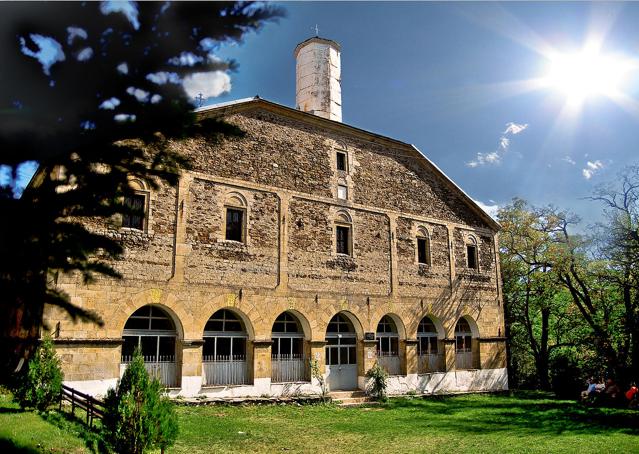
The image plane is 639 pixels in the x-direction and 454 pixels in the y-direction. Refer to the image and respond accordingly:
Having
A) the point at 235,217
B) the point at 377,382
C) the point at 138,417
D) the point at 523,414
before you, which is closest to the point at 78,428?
the point at 138,417

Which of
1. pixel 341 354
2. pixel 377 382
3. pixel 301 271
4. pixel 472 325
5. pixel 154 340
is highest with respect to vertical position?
pixel 301 271

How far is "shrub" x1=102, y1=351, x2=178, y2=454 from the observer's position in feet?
28.2

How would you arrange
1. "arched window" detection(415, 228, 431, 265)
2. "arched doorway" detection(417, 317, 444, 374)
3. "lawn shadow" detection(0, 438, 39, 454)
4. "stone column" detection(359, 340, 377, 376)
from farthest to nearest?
"arched window" detection(415, 228, 431, 265)
"arched doorway" detection(417, 317, 444, 374)
"stone column" detection(359, 340, 377, 376)
"lawn shadow" detection(0, 438, 39, 454)

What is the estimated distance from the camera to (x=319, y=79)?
2411cm

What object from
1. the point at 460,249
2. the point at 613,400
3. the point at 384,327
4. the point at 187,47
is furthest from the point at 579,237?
the point at 187,47

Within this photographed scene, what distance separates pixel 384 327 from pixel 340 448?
10.3 m

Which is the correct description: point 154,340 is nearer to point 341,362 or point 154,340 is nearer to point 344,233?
point 341,362

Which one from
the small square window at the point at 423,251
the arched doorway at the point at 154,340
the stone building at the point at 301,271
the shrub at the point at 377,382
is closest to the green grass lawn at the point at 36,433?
the stone building at the point at 301,271

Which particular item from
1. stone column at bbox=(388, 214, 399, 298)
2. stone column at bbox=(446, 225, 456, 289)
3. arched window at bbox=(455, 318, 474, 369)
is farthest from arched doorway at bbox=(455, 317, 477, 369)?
stone column at bbox=(388, 214, 399, 298)

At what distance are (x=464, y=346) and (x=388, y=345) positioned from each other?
4523mm

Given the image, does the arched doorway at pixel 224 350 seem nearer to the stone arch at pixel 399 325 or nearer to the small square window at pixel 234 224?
the small square window at pixel 234 224

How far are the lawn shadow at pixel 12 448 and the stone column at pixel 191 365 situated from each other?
6.83 m

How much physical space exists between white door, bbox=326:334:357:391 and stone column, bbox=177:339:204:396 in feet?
17.4

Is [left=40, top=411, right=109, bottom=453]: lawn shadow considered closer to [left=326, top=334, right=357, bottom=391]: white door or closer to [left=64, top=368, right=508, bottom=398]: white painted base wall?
[left=64, top=368, right=508, bottom=398]: white painted base wall
